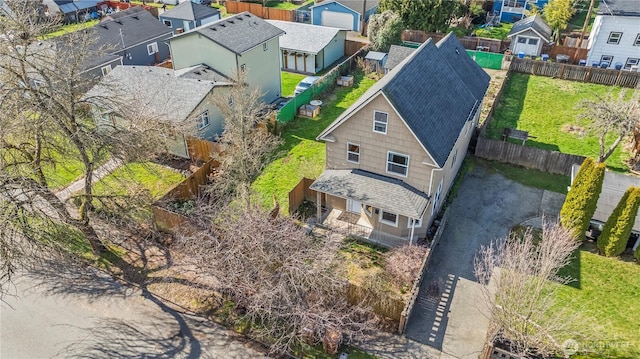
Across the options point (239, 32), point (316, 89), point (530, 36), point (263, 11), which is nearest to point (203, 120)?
point (239, 32)

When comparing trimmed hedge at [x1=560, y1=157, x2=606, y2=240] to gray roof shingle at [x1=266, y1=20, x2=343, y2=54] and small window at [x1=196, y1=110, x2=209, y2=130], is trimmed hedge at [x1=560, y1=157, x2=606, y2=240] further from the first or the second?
gray roof shingle at [x1=266, y1=20, x2=343, y2=54]

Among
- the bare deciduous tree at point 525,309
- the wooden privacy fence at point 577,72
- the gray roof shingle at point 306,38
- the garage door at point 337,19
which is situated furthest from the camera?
the garage door at point 337,19

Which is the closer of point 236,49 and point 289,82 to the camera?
point 236,49

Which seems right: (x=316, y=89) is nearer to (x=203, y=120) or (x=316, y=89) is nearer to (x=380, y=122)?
(x=203, y=120)

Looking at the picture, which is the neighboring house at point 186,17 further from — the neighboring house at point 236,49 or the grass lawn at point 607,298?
the grass lawn at point 607,298

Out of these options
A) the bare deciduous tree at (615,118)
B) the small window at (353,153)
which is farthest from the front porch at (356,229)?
the bare deciduous tree at (615,118)

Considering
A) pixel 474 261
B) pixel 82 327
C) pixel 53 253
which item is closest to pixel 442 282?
pixel 474 261
